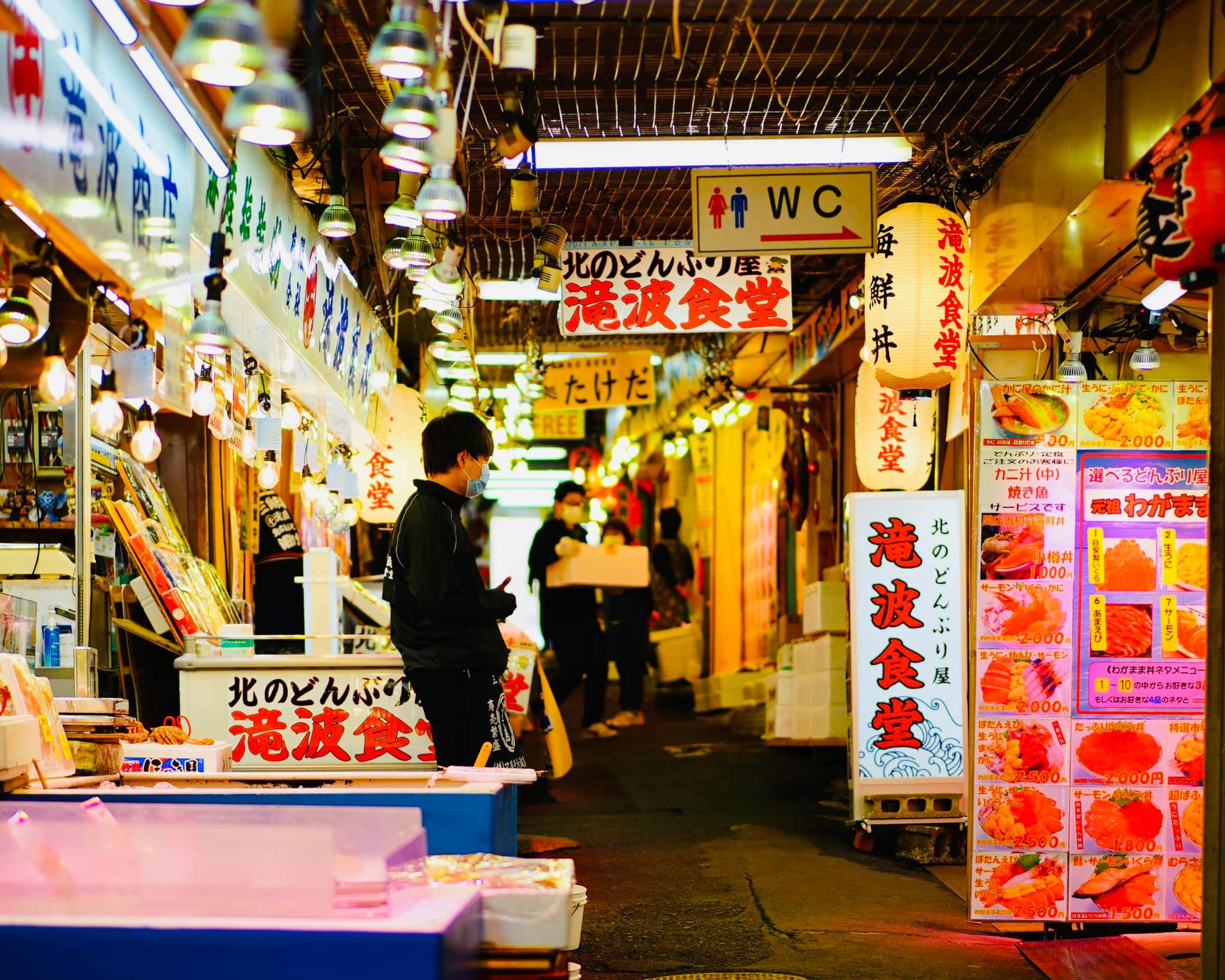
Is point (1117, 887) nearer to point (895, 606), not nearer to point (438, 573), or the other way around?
point (895, 606)

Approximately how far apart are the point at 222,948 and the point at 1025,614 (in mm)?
5303

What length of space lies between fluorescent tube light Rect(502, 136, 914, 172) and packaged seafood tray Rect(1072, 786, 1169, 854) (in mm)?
4127

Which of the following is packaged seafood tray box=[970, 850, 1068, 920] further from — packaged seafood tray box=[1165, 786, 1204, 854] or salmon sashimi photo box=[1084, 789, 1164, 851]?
packaged seafood tray box=[1165, 786, 1204, 854]

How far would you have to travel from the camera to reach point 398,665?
8.84 metres

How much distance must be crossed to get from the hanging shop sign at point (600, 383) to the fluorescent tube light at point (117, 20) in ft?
41.2

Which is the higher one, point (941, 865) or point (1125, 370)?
point (1125, 370)

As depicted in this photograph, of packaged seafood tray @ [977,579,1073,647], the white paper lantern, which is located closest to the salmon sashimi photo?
packaged seafood tray @ [977,579,1073,647]

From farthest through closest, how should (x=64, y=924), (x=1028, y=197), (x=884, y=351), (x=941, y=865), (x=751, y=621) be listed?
A: (x=751, y=621)
(x=941, y=865)
(x=884, y=351)
(x=1028, y=197)
(x=64, y=924)

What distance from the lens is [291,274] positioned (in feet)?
24.8

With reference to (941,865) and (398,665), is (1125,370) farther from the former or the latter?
(398,665)

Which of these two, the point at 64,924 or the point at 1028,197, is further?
the point at 1028,197

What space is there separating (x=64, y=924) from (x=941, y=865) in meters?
7.25

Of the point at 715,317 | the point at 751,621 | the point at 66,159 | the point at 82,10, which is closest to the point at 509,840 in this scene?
the point at 66,159

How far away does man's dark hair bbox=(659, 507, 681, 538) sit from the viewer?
21625 millimetres
